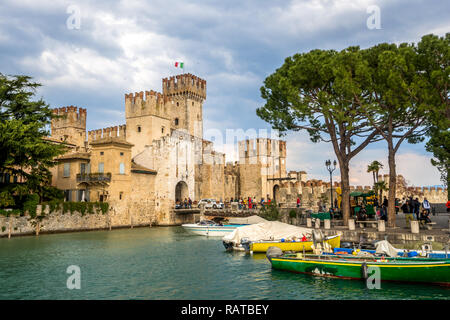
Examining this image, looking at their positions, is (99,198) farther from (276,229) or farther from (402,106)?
(402,106)

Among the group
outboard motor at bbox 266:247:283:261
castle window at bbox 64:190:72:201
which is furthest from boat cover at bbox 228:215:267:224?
castle window at bbox 64:190:72:201

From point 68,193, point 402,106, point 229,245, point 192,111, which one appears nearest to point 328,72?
point 402,106

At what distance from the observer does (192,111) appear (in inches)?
2327

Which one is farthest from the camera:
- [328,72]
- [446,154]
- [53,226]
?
[53,226]

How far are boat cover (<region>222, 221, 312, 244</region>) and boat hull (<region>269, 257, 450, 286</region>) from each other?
555 centimetres

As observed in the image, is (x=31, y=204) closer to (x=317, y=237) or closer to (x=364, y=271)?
(x=317, y=237)

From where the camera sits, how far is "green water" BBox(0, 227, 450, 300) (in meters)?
11.6

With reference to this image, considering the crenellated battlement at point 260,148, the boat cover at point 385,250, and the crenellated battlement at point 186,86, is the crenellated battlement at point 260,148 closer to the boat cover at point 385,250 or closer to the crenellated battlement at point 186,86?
the crenellated battlement at point 186,86

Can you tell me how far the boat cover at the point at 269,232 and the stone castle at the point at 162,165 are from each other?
61.4 ft

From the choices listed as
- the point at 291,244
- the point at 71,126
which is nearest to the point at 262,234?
the point at 291,244

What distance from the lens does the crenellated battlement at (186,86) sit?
58594 millimetres

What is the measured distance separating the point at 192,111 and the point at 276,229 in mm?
40850

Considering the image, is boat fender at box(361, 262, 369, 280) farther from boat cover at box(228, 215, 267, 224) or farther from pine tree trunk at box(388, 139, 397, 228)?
boat cover at box(228, 215, 267, 224)
